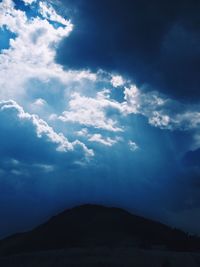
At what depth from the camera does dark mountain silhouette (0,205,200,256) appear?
192 feet

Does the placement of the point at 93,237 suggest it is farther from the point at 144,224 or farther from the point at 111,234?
the point at 144,224

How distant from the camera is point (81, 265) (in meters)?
39.7

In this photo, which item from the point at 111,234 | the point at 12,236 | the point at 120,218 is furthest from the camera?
the point at 12,236

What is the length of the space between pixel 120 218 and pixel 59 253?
110 feet

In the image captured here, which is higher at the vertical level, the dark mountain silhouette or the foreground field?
the dark mountain silhouette

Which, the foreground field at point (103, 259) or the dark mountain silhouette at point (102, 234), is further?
the dark mountain silhouette at point (102, 234)

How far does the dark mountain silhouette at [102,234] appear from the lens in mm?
58594

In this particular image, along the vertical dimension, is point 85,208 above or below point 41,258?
above

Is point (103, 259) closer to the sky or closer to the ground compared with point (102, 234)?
closer to the ground

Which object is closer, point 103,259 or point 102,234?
point 103,259

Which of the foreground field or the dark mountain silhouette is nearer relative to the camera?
the foreground field

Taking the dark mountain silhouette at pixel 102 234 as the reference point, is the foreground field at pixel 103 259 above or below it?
below

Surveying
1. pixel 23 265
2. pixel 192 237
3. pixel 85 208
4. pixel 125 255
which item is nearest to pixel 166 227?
pixel 192 237

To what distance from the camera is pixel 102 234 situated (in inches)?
2591
